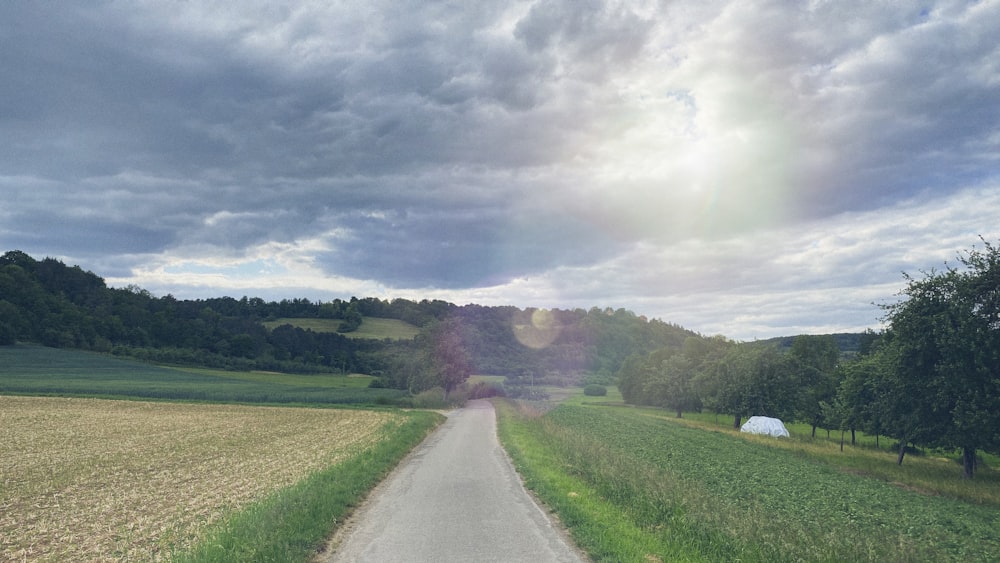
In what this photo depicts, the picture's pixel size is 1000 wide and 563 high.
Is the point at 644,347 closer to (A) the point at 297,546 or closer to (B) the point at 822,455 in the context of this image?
(B) the point at 822,455

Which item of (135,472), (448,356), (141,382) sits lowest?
(141,382)

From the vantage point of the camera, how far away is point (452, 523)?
43.1 ft

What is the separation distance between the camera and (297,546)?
10.9 meters

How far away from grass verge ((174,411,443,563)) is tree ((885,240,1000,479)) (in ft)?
89.6

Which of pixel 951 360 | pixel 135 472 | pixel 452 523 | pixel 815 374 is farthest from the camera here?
pixel 815 374

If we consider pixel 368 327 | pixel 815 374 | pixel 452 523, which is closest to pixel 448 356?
pixel 815 374

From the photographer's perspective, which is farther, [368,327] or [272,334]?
[368,327]

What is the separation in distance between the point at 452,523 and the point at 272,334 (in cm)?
14614

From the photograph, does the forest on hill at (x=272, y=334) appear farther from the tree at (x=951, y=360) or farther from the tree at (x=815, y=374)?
the tree at (x=951, y=360)

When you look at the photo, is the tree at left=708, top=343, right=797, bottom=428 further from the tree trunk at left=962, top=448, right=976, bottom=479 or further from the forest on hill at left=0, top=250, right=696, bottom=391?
the forest on hill at left=0, top=250, right=696, bottom=391

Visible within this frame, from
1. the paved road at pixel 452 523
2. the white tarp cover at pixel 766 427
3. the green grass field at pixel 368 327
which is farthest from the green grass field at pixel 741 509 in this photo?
the green grass field at pixel 368 327

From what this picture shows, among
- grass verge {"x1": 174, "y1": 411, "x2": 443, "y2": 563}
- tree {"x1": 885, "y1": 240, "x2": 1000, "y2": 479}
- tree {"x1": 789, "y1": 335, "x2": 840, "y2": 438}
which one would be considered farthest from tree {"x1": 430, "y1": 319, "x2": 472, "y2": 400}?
grass verge {"x1": 174, "y1": 411, "x2": 443, "y2": 563}

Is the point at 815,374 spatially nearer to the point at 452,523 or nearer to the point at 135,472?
the point at 452,523

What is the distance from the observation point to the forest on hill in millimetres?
109938
